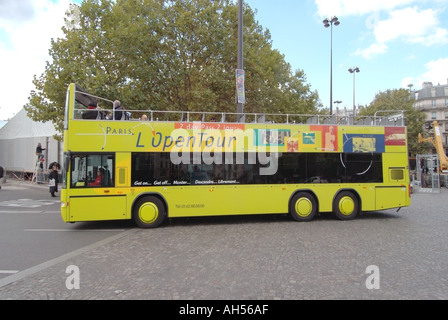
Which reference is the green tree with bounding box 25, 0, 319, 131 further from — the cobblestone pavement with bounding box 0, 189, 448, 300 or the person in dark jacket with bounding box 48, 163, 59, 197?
the cobblestone pavement with bounding box 0, 189, 448, 300

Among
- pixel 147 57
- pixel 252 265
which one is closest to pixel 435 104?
pixel 147 57

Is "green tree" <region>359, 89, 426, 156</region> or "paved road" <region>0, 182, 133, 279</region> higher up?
"green tree" <region>359, 89, 426, 156</region>

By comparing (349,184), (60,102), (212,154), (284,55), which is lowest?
(349,184)

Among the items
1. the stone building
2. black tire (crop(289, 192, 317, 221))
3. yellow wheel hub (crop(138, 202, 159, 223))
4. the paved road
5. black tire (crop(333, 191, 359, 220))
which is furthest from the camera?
the stone building

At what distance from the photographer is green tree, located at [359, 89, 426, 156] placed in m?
43.8

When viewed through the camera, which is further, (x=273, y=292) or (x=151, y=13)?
(x=151, y=13)

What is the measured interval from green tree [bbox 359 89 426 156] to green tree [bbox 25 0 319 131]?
33.5 m

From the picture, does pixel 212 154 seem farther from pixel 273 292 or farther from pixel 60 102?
pixel 60 102

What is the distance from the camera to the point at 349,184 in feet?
32.8

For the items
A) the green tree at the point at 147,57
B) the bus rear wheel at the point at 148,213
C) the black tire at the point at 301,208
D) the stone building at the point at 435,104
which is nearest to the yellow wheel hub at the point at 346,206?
the black tire at the point at 301,208

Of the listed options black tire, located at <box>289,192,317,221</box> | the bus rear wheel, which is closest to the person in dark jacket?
the bus rear wheel

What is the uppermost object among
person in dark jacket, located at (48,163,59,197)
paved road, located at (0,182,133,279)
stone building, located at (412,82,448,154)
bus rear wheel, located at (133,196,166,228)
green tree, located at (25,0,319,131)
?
stone building, located at (412,82,448,154)

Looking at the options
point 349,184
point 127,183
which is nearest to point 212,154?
point 127,183
